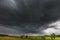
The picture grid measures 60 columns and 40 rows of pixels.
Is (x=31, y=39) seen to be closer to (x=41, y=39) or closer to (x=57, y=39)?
(x=41, y=39)

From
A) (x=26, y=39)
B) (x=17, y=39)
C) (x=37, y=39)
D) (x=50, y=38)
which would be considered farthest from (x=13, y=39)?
(x=50, y=38)

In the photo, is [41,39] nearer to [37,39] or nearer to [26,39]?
[37,39]

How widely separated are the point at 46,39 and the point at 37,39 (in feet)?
9.46

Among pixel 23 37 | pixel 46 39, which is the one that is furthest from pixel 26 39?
pixel 46 39

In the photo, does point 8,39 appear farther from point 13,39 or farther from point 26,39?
point 26,39

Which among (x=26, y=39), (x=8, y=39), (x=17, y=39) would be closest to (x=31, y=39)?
(x=26, y=39)

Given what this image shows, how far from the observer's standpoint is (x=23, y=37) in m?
35.9

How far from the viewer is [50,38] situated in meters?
37.1

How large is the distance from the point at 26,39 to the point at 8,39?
16.6 ft

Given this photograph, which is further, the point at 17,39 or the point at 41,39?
the point at 41,39

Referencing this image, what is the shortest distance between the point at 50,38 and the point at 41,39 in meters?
2.69

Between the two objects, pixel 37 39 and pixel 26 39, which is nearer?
pixel 26 39

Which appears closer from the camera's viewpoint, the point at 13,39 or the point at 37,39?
the point at 13,39

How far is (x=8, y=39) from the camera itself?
34.9 metres
